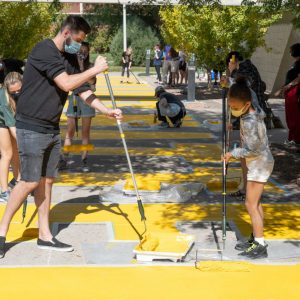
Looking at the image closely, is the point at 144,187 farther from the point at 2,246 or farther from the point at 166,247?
the point at 2,246

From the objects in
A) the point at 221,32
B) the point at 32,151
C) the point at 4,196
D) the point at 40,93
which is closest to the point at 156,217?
the point at 4,196

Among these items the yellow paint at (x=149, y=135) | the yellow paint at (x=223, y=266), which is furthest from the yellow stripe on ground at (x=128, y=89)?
the yellow paint at (x=223, y=266)

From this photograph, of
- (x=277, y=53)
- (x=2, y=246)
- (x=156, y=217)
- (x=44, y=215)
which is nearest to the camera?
(x=2, y=246)

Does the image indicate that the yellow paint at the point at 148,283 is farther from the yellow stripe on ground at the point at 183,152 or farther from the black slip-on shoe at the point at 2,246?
the yellow stripe on ground at the point at 183,152

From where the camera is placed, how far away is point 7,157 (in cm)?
830

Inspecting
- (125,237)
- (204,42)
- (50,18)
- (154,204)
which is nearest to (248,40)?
(204,42)

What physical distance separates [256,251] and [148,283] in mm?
1128

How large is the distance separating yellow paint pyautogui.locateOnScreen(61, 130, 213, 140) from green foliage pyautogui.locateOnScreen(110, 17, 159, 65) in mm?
31949

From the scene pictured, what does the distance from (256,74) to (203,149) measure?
2.18 m

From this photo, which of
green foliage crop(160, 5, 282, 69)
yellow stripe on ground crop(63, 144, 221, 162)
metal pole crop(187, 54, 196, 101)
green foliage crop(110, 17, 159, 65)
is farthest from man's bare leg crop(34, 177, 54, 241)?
green foliage crop(110, 17, 159, 65)

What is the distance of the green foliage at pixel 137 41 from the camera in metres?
46.3

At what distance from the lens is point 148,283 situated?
5688 mm

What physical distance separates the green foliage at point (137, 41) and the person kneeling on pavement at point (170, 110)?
3122 centimetres

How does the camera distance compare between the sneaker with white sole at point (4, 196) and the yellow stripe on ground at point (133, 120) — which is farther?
the yellow stripe on ground at point (133, 120)
